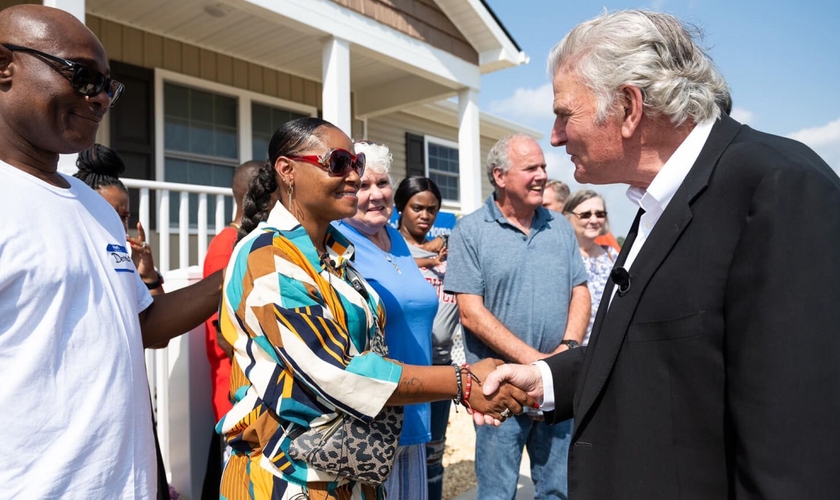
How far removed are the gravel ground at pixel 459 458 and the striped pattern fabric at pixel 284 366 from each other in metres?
3.35

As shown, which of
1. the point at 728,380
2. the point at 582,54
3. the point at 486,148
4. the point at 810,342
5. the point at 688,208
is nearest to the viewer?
the point at 810,342

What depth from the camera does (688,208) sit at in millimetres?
1488

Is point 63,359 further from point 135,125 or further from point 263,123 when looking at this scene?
point 263,123

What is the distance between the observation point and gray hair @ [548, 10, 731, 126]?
5.34 ft

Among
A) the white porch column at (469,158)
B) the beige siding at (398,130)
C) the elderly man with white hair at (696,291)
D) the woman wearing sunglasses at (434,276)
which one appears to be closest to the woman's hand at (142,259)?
the woman wearing sunglasses at (434,276)

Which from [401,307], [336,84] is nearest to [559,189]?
[336,84]

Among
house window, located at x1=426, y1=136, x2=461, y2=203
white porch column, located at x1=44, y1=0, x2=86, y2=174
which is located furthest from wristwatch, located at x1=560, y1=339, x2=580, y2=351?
house window, located at x1=426, y1=136, x2=461, y2=203

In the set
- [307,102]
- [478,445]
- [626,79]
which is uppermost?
[307,102]

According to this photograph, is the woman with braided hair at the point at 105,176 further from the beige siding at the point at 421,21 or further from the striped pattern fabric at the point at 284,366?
the beige siding at the point at 421,21

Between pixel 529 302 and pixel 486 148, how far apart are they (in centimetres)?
1291

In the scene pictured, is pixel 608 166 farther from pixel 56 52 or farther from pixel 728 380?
pixel 56 52

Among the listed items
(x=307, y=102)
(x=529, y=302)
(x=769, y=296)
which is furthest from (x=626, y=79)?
(x=307, y=102)

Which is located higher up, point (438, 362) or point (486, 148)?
point (486, 148)

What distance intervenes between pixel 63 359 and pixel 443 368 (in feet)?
3.85
